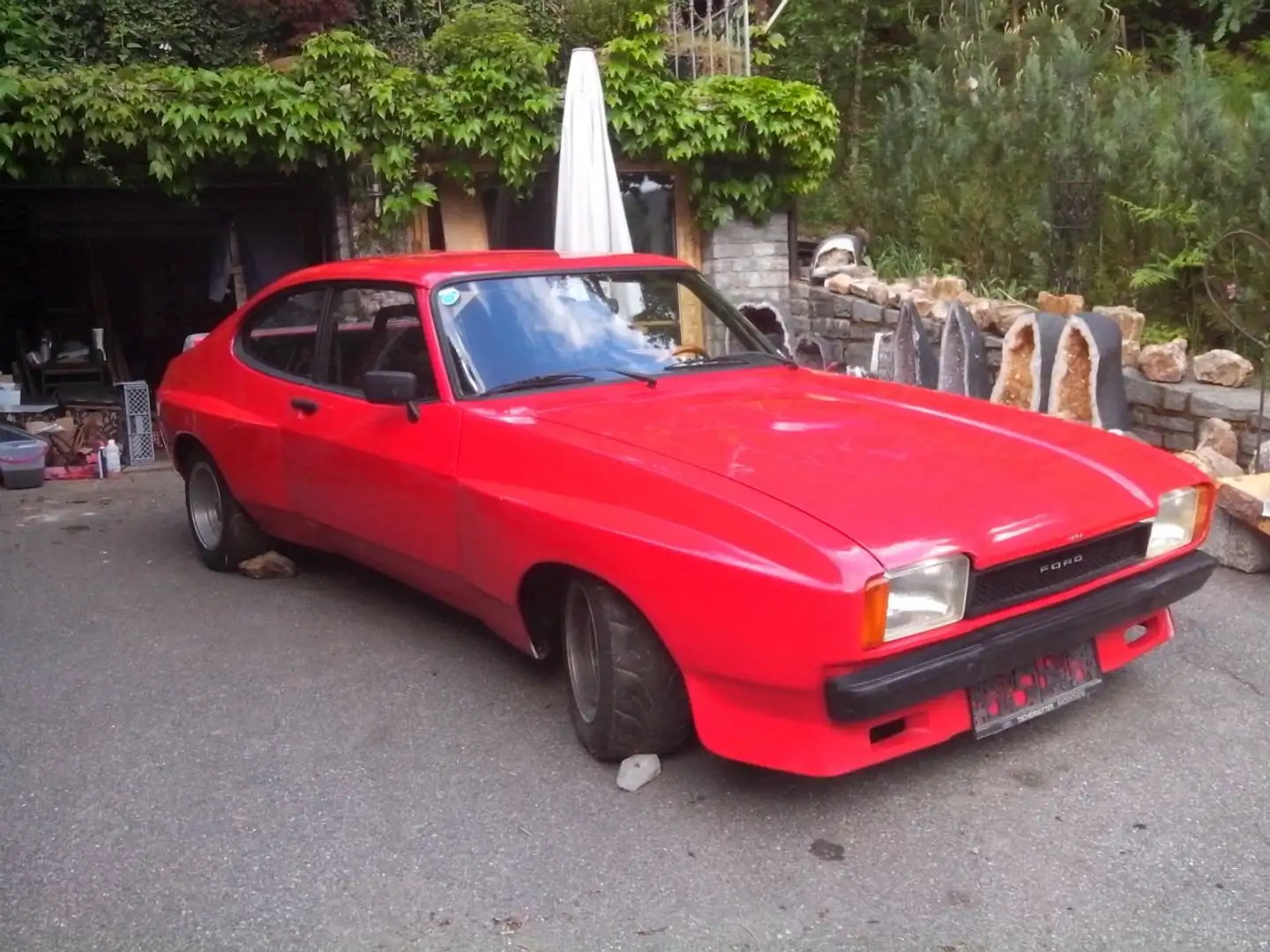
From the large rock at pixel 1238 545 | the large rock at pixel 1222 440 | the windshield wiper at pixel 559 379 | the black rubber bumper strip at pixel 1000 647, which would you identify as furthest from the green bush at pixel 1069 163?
the windshield wiper at pixel 559 379

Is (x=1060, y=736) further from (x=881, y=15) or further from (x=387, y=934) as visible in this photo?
(x=881, y=15)

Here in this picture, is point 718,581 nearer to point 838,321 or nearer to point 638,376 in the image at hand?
point 638,376

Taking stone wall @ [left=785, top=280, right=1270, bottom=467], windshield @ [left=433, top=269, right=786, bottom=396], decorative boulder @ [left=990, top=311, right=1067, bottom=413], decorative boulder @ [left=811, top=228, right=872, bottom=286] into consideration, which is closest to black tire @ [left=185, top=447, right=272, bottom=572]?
windshield @ [left=433, top=269, right=786, bottom=396]

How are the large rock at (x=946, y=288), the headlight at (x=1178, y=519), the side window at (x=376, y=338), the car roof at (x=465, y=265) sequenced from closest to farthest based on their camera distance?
the headlight at (x=1178, y=519) < the side window at (x=376, y=338) < the car roof at (x=465, y=265) < the large rock at (x=946, y=288)

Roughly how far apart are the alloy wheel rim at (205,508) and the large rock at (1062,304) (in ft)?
15.6

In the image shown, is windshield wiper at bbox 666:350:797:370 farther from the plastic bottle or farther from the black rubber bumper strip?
the plastic bottle

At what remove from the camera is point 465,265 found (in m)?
4.34

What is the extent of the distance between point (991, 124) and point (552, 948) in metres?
8.14

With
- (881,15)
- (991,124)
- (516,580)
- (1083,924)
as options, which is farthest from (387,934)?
(881,15)

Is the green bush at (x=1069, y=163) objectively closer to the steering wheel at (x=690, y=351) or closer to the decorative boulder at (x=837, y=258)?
the decorative boulder at (x=837, y=258)

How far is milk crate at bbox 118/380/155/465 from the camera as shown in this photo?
347 inches

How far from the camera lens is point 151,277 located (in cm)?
1246

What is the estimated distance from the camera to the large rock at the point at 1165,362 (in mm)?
6375

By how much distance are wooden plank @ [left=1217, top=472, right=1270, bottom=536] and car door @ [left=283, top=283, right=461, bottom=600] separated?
3129 mm
